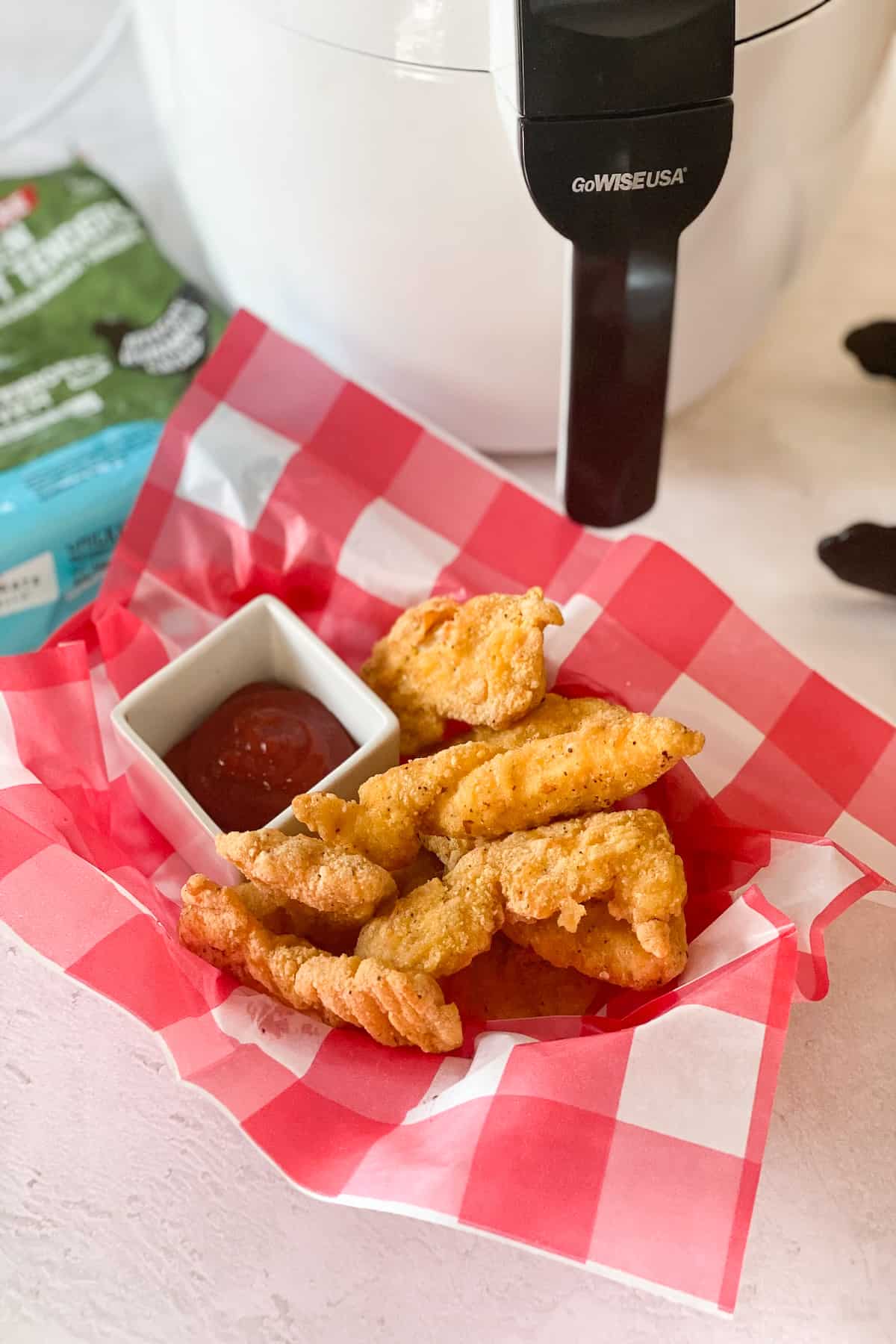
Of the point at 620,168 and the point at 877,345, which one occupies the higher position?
the point at 620,168

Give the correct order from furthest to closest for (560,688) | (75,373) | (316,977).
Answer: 1. (75,373)
2. (560,688)
3. (316,977)

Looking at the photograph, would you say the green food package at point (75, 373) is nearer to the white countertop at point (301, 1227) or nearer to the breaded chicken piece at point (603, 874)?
the white countertop at point (301, 1227)

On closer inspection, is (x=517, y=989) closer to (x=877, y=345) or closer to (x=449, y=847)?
(x=449, y=847)

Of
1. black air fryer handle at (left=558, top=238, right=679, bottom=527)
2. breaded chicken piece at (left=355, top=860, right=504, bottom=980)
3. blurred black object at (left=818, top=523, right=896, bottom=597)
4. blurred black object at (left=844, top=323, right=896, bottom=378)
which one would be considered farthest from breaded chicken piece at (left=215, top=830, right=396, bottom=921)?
blurred black object at (left=844, top=323, right=896, bottom=378)

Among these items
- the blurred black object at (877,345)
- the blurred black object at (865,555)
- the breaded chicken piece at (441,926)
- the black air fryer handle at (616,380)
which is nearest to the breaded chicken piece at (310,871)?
the breaded chicken piece at (441,926)

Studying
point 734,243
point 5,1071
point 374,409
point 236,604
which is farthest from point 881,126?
point 5,1071

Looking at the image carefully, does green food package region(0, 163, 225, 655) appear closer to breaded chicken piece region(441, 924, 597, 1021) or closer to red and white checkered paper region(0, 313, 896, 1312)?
red and white checkered paper region(0, 313, 896, 1312)

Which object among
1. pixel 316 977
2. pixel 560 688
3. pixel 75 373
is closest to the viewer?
pixel 316 977

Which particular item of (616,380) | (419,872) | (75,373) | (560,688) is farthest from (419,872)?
(75,373)
